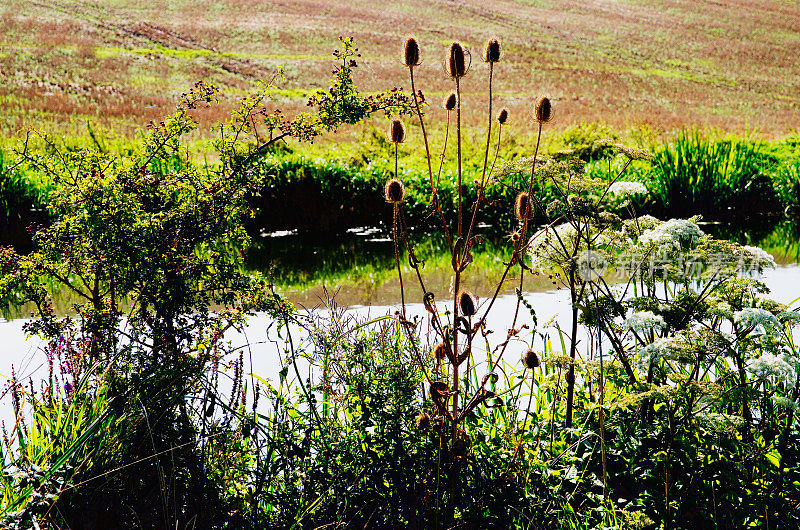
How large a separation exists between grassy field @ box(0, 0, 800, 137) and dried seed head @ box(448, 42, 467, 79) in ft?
50.3

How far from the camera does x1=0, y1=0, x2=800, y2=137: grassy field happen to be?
19.8 m

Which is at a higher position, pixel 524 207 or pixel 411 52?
pixel 411 52

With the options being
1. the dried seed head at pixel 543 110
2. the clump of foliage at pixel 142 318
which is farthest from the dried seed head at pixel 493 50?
the clump of foliage at pixel 142 318

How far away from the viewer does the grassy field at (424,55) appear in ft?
64.8

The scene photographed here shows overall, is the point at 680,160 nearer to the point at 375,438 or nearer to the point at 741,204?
the point at 741,204

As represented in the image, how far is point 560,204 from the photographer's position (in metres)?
2.46

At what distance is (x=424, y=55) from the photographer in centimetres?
2570

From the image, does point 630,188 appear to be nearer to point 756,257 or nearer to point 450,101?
point 756,257

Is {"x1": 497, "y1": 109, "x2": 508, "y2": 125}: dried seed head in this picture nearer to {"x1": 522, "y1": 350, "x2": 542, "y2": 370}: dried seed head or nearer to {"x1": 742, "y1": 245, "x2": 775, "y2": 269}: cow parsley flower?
{"x1": 522, "y1": 350, "x2": 542, "y2": 370}: dried seed head

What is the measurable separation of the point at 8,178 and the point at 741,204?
7254mm

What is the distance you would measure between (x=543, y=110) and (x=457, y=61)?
10.0 inches

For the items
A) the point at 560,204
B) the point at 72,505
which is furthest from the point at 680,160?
the point at 72,505

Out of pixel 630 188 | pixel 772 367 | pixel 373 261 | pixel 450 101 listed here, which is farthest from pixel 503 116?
pixel 373 261

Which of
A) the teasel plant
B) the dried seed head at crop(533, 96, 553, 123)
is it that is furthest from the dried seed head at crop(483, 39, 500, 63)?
the dried seed head at crop(533, 96, 553, 123)
